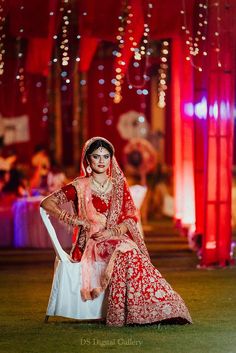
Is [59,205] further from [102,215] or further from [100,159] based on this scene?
[100,159]

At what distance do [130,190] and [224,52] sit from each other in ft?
9.36

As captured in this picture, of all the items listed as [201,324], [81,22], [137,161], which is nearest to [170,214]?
[137,161]

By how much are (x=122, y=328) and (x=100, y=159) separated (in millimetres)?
1220

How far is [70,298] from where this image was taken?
6719mm

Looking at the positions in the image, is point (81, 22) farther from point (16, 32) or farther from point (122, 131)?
point (122, 131)

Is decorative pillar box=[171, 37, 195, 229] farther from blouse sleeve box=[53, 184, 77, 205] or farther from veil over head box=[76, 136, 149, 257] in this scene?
blouse sleeve box=[53, 184, 77, 205]

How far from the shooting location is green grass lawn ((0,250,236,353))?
19.5ft

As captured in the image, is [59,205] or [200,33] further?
[200,33]

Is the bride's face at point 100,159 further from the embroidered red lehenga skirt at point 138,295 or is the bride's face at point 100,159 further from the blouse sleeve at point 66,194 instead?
the embroidered red lehenga skirt at point 138,295

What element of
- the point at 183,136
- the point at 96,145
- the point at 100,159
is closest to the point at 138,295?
→ the point at 100,159

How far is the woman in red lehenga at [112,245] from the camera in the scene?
6.47m

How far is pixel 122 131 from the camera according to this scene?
770 inches

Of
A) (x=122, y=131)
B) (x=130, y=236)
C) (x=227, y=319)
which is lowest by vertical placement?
(x=227, y=319)

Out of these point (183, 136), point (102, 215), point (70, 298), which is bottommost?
point (70, 298)
